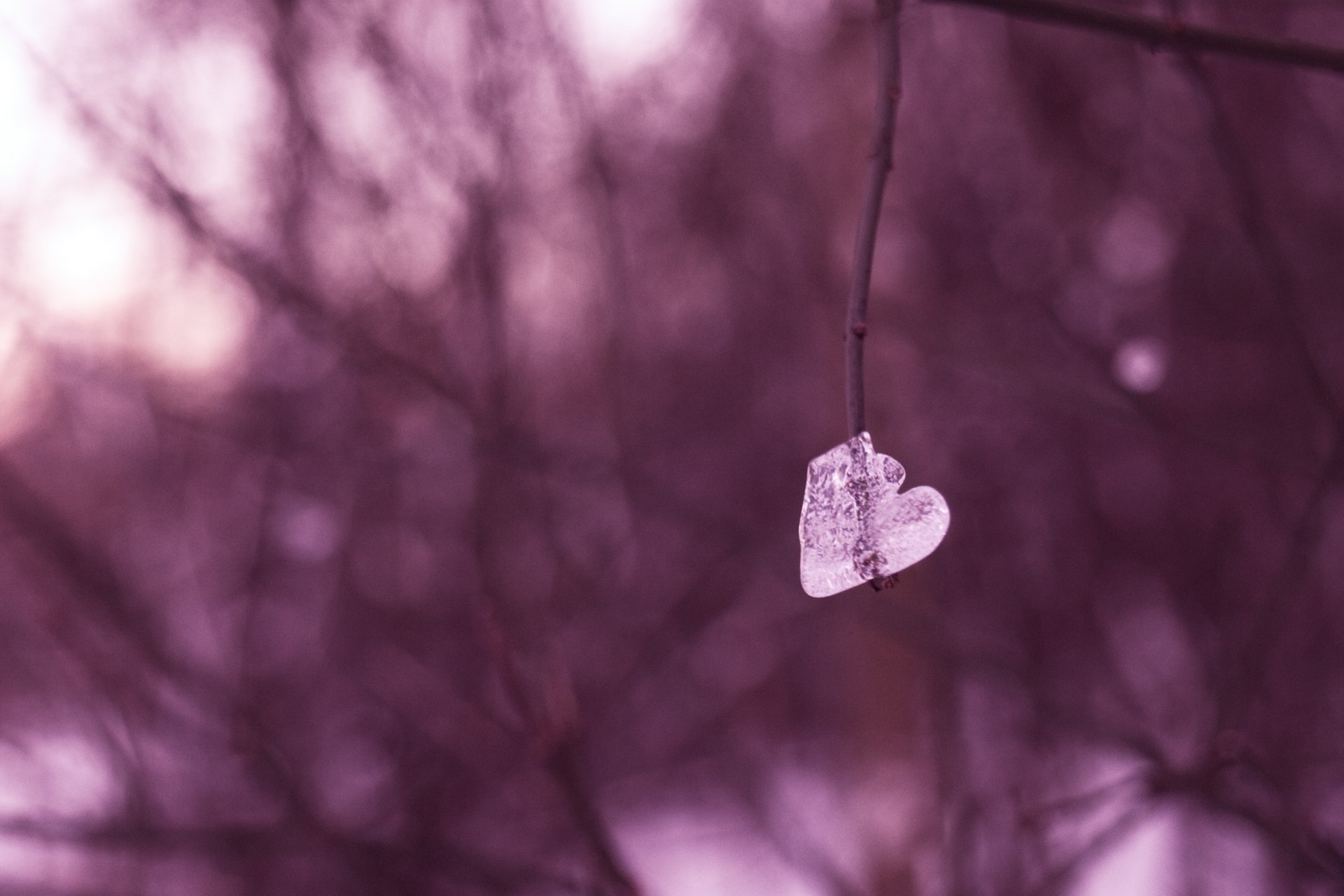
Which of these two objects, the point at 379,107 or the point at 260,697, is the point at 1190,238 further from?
the point at 260,697

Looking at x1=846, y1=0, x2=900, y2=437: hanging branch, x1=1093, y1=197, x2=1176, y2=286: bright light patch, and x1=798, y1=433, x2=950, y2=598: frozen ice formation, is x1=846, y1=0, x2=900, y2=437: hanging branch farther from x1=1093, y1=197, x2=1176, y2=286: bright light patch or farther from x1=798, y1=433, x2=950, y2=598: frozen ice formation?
x1=1093, y1=197, x2=1176, y2=286: bright light patch

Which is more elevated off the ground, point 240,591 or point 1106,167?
point 1106,167

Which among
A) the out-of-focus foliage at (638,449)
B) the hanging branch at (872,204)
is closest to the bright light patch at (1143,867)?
the out-of-focus foliage at (638,449)

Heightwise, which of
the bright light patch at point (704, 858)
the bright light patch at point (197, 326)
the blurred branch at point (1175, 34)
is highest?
the bright light patch at point (197, 326)

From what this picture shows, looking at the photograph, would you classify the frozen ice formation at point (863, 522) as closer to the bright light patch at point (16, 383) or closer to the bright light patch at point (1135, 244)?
the bright light patch at point (16, 383)

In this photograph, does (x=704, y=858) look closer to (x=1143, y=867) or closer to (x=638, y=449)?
(x=1143, y=867)

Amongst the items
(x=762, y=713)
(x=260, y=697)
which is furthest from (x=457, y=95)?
(x=762, y=713)
